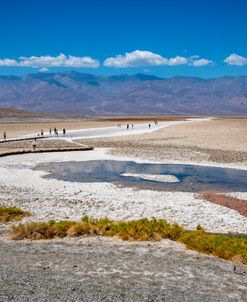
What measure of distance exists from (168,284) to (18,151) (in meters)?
35.5

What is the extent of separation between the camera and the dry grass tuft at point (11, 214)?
17812 millimetres

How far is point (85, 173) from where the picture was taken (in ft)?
105

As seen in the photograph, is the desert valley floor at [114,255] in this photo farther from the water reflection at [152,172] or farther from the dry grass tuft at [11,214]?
the water reflection at [152,172]

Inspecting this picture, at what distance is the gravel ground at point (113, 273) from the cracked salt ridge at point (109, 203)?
433 centimetres

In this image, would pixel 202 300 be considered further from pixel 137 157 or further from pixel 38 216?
pixel 137 157

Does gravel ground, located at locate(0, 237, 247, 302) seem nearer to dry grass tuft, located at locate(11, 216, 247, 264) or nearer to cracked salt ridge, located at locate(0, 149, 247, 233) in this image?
dry grass tuft, located at locate(11, 216, 247, 264)

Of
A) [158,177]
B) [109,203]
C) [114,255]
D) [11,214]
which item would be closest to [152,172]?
[158,177]

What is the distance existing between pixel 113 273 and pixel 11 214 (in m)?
8.37

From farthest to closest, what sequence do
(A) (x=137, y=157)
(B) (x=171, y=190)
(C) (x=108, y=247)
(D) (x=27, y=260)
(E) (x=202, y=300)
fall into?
(A) (x=137, y=157) → (B) (x=171, y=190) → (C) (x=108, y=247) → (D) (x=27, y=260) → (E) (x=202, y=300)

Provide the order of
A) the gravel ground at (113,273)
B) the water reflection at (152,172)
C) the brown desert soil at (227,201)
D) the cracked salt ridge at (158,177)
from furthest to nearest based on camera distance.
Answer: the cracked salt ridge at (158,177)
the water reflection at (152,172)
the brown desert soil at (227,201)
the gravel ground at (113,273)

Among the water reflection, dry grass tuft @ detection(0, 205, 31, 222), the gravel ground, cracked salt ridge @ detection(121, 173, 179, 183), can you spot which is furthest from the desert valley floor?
cracked salt ridge @ detection(121, 173, 179, 183)

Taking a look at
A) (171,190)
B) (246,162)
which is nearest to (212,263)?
(171,190)

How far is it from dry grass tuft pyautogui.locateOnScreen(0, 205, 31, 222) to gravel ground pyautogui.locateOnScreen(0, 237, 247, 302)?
344cm

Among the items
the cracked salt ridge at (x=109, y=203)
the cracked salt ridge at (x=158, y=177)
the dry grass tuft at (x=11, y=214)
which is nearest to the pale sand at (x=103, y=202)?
the cracked salt ridge at (x=109, y=203)
